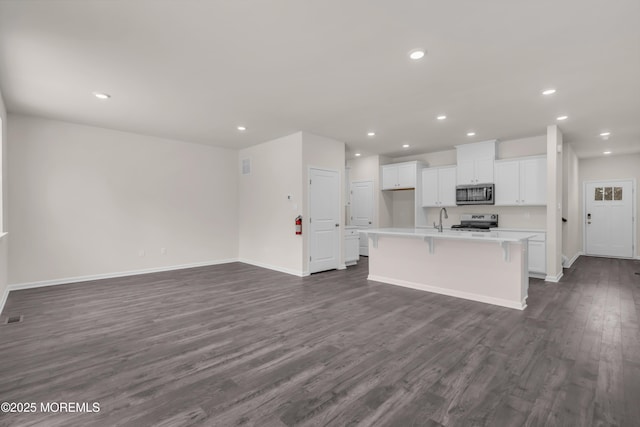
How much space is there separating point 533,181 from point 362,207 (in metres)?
3.97

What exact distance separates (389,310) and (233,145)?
511 centimetres

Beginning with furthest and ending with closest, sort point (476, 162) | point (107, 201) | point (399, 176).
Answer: point (399, 176) → point (476, 162) → point (107, 201)

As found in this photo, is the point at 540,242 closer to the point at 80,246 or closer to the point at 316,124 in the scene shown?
the point at 316,124

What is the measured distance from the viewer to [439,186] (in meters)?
7.12

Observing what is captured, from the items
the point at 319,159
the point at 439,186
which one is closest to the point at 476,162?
the point at 439,186

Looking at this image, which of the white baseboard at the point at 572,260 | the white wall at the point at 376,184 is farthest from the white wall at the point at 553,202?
the white wall at the point at 376,184

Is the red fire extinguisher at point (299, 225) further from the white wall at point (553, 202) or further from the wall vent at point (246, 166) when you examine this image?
the white wall at point (553, 202)

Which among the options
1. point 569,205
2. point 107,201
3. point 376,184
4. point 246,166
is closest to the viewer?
point 107,201

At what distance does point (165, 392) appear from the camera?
2.12 m

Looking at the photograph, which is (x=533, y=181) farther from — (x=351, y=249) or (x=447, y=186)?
(x=351, y=249)

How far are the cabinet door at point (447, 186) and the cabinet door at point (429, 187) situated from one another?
0.32 ft

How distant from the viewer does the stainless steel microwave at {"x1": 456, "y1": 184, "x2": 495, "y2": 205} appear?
20.4ft

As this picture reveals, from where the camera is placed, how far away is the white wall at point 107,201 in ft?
16.2

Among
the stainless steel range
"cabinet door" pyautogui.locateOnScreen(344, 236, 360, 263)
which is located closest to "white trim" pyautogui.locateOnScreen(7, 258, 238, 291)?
"cabinet door" pyautogui.locateOnScreen(344, 236, 360, 263)
